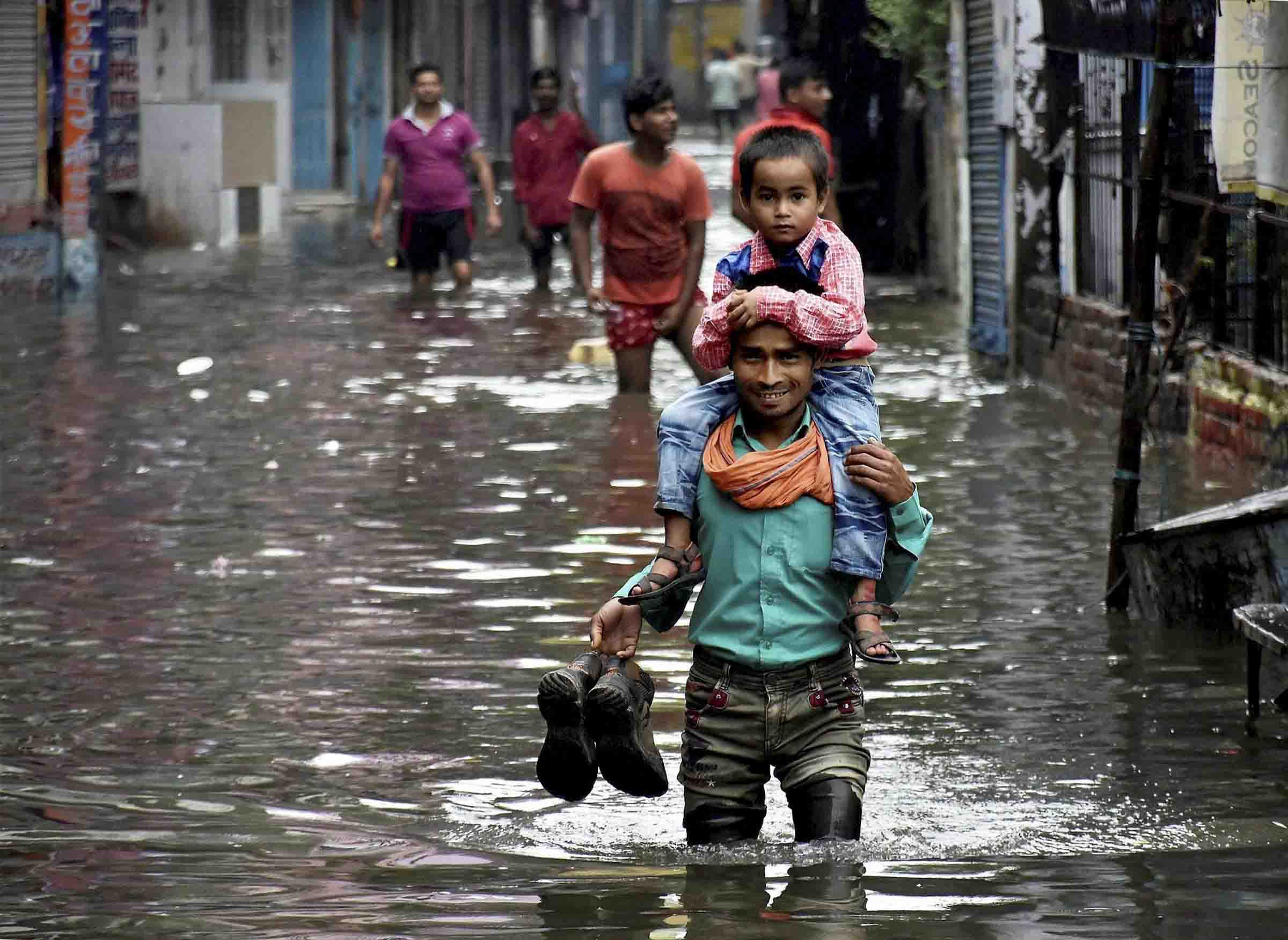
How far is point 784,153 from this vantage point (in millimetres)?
4629

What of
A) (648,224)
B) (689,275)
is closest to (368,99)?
(648,224)

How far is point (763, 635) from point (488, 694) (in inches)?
89.4

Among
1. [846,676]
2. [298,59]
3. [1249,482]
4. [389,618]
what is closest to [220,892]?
[846,676]

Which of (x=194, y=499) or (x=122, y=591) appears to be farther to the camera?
(x=194, y=499)

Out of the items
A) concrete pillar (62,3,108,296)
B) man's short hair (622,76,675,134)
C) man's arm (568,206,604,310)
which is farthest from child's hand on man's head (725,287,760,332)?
concrete pillar (62,3,108,296)

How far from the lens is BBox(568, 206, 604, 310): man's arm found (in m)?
12.2

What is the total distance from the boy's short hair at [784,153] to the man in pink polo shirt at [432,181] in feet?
44.3

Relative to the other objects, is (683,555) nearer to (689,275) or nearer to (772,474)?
(772,474)

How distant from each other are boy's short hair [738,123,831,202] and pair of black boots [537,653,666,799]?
3.29 ft

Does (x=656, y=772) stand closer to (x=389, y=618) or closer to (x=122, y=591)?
(x=389, y=618)

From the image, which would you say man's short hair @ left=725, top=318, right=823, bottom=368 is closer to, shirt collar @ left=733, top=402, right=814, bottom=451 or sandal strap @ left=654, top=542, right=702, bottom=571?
shirt collar @ left=733, top=402, right=814, bottom=451

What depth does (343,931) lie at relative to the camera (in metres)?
4.46

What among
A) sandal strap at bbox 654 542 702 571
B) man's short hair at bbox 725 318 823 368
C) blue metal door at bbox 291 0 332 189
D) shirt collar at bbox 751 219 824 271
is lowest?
sandal strap at bbox 654 542 702 571

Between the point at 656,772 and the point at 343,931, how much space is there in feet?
2.18
